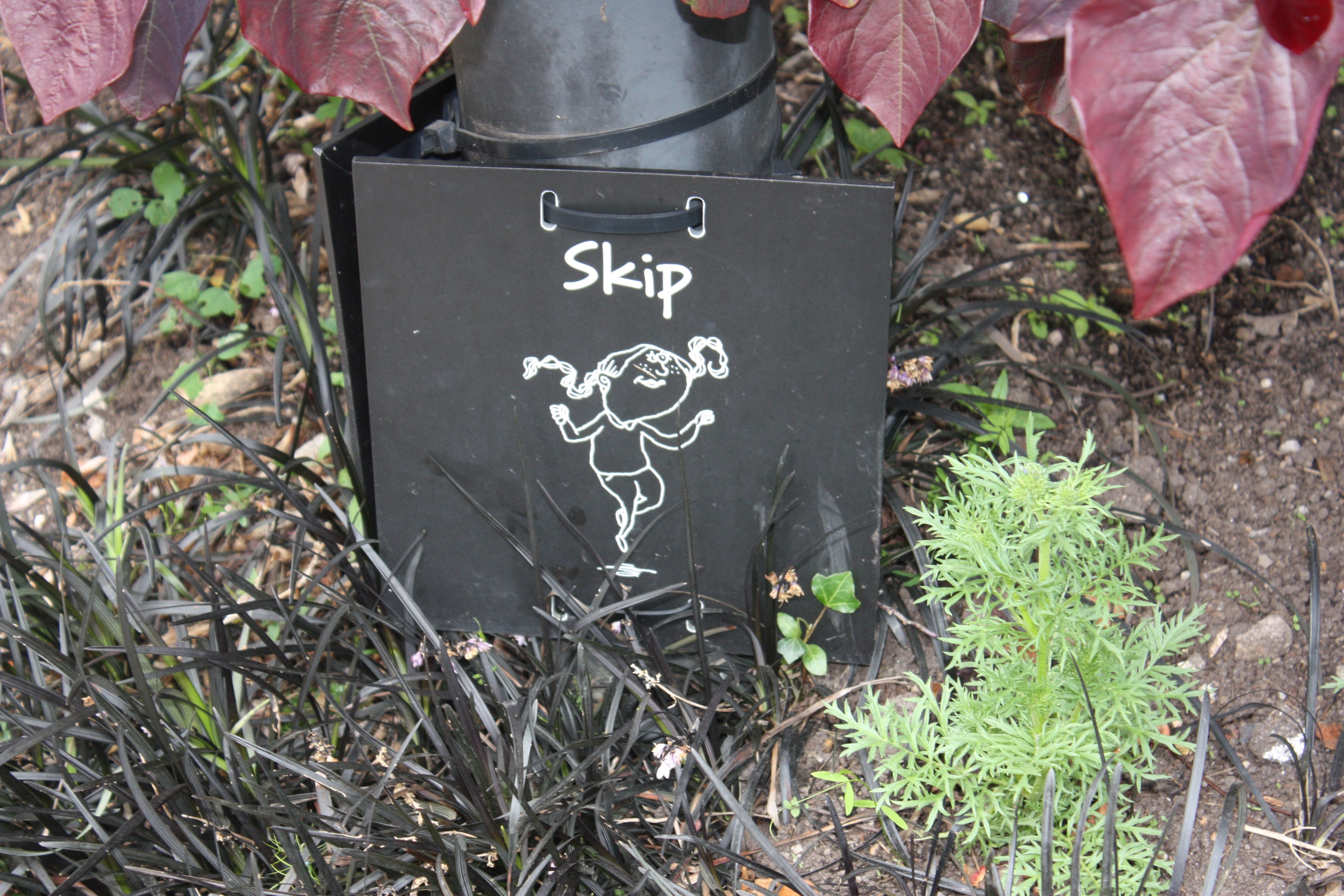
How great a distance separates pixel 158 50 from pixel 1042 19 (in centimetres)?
84

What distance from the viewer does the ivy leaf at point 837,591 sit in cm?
137

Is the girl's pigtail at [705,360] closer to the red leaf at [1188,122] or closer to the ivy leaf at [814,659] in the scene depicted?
the ivy leaf at [814,659]

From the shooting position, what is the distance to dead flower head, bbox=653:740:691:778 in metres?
1.21

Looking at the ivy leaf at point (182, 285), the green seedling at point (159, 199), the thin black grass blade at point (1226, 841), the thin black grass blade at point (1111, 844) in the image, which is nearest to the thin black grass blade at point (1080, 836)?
the thin black grass blade at point (1111, 844)

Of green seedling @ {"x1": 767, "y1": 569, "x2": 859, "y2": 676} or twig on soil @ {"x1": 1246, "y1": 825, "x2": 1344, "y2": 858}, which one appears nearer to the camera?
twig on soil @ {"x1": 1246, "y1": 825, "x2": 1344, "y2": 858}

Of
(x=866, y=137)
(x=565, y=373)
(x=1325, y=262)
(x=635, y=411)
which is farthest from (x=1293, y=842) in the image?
(x=866, y=137)

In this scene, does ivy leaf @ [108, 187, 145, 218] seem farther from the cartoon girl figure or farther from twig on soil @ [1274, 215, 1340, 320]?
twig on soil @ [1274, 215, 1340, 320]

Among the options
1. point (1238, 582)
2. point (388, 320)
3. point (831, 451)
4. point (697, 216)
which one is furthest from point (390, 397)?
point (1238, 582)

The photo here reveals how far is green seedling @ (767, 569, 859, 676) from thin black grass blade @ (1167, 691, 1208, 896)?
0.43m

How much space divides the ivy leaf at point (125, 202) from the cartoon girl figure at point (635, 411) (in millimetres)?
1352

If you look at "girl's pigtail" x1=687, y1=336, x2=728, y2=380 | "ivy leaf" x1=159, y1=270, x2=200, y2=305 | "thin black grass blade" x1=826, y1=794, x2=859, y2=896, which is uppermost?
"girl's pigtail" x1=687, y1=336, x2=728, y2=380

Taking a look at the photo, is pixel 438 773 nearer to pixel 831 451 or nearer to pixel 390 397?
pixel 390 397

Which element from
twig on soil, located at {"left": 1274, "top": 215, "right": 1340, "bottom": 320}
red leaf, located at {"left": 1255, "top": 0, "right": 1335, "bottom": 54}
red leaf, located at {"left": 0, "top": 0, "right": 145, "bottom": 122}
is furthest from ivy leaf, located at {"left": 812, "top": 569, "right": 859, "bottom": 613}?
twig on soil, located at {"left": 1274, "top": 215, "right": 1340, "bottom": 320}

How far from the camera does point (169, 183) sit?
2154 mm
